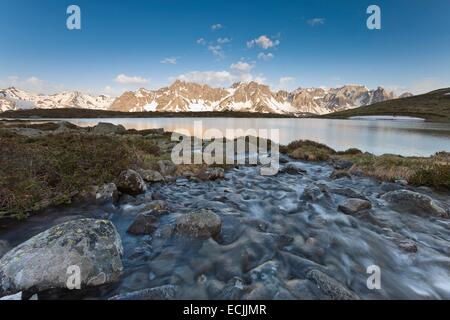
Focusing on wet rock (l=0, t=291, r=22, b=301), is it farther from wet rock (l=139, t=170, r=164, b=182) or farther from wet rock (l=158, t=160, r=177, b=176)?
wet rock (l=158, t=160, r=177, b=176)

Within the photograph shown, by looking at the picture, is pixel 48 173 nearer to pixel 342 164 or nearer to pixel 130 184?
pixel 130 184

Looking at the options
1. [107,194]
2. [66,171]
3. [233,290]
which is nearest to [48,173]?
[66,171]

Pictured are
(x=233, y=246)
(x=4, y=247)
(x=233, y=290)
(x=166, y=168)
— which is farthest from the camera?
(x=166, y=168)

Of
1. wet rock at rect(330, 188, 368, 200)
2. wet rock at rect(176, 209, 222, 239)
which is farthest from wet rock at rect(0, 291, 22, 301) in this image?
wet rock at rect(330, 188, 368, 200)

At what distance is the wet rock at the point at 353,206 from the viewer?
1052 centimetres

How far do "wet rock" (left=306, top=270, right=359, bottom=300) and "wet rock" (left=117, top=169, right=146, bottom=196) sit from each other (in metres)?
8.69

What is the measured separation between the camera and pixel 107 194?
36.4ft

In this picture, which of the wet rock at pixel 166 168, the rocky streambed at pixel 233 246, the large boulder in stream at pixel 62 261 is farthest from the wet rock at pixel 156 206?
the wet rock at pixel 166 168

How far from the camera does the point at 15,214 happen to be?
28.2ft

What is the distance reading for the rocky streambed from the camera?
5.63 metres

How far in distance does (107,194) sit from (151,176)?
363 centimetres

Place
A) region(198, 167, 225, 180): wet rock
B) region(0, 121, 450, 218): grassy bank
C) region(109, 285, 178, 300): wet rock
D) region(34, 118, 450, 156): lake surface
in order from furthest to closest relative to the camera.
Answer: region(34, 118, 450, 156): lake surface → region(198, 167, 225, 180): wet rock → region(0, 121, 450, 218): grassy bank → region(109, 285, 178, 300): wet rock
